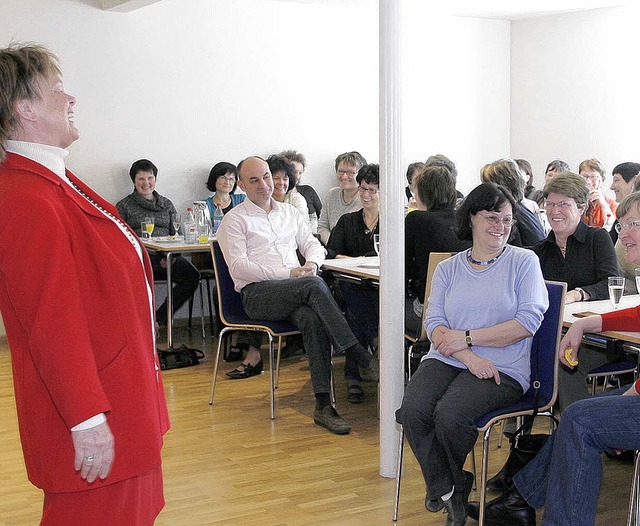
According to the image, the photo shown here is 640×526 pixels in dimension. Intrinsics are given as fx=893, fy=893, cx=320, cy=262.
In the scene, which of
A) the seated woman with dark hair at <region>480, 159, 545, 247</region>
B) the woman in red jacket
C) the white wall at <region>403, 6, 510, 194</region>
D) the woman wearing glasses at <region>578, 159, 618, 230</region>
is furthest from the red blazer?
the white wall at <region>403, 6, 510, 194</region>

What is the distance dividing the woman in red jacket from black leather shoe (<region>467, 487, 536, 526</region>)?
161 centimetres

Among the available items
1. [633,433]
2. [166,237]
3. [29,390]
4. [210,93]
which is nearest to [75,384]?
[29,390]

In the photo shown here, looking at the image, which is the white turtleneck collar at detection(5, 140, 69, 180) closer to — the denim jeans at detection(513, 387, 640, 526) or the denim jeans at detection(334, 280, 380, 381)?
the denim jeans at detection(513, 387, 640, 526)

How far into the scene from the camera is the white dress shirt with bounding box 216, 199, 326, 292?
4.70 metres

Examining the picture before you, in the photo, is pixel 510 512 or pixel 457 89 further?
pixel 457 89

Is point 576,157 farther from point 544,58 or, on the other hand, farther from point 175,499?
point 175,499

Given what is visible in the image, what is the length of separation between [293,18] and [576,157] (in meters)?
3.03

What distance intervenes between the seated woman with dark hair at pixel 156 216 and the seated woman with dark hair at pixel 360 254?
1.68 m

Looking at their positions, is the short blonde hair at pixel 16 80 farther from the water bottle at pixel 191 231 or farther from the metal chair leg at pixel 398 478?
the water bottle at pixel 191 231

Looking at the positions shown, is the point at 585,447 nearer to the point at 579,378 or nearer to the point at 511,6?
the point at 579,378

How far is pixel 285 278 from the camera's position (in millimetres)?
4750

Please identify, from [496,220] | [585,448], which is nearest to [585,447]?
[585,448]

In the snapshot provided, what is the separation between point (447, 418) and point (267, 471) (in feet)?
3.49

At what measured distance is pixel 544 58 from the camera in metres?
8.86
